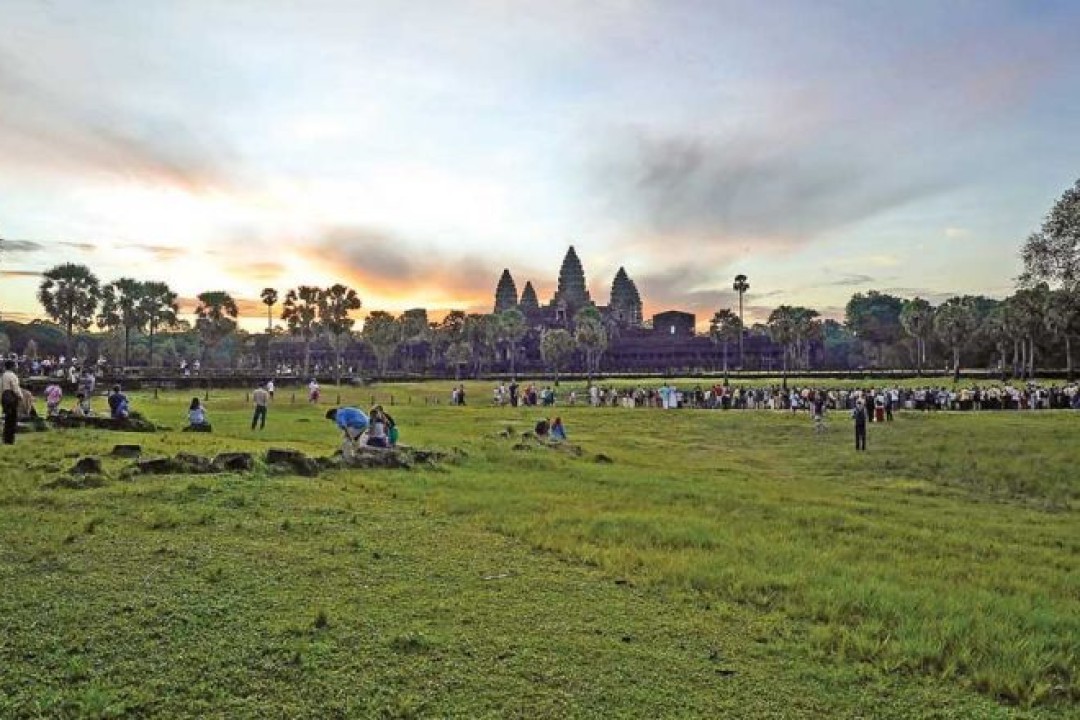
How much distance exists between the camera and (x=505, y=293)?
161375 mm

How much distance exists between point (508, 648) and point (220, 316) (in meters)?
101

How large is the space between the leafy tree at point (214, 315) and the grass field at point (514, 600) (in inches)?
3408

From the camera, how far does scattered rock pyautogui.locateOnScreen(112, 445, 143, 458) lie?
54.9 ft

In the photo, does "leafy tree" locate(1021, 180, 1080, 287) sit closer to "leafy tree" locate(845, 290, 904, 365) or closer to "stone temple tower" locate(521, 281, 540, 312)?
"leafy tree" locate(845, 290, 904, 365)

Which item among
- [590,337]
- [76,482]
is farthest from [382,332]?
[76,482]

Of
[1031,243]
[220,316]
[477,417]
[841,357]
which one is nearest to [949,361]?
[841,357]

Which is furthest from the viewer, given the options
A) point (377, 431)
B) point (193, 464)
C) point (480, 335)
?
point (480, 335)

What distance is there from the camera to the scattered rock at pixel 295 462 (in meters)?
16.1

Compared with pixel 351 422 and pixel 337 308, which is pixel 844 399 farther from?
pixel 337 308

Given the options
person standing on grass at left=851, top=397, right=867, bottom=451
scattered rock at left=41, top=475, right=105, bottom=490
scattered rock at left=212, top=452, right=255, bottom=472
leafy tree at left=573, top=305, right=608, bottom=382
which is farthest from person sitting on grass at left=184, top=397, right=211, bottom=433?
leafy tree at left=573, top=305, right=608, bottom=382

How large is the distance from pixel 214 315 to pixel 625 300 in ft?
292

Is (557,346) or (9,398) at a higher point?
(557,346)

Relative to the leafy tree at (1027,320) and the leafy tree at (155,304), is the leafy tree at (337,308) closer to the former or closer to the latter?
the leafy tree at (155,304)

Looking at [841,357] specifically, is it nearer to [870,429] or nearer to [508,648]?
[870,429]
